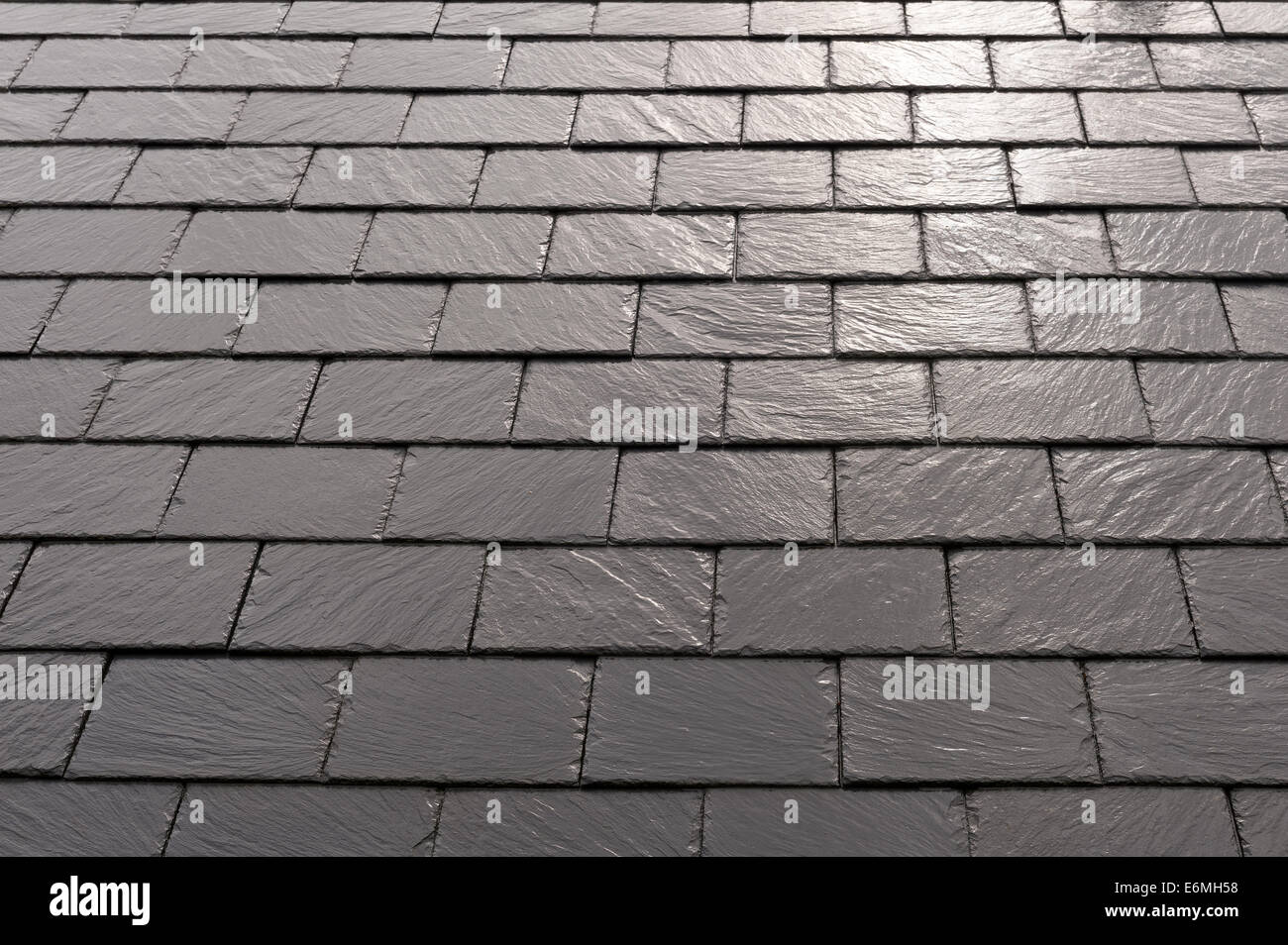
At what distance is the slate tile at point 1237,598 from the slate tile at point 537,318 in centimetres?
171

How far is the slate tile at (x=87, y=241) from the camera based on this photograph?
11.8 feet

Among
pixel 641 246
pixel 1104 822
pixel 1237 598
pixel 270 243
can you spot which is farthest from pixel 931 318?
pixel 270 243

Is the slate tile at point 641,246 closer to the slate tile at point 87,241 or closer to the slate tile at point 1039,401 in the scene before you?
the slate tile at point 1039,401

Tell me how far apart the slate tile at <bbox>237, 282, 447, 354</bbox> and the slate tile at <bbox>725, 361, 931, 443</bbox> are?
39.5 inches

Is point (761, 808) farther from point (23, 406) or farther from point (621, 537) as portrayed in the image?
point (23, 406)

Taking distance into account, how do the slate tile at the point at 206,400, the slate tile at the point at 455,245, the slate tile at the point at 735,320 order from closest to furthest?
the slate tile at the point at 206,400 < the slate tile at the point at 735,320 < the slate tile at the point at 455,245

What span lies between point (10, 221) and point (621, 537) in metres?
2.53

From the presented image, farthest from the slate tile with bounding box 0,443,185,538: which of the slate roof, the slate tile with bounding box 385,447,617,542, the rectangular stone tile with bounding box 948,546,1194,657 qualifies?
the rectangular stone tile with bounding box 948,546,1194,657

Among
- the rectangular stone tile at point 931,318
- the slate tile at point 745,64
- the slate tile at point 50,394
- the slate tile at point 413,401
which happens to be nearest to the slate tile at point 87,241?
the slate tile at point 50,394

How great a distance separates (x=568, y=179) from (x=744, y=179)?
61cm

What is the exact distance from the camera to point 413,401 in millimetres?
3209

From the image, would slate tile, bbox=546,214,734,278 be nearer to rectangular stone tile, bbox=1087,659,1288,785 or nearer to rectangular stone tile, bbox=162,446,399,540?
rectangular stone tile, bbox=162,446,399,540

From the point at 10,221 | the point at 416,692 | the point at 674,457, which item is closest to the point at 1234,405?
the point at 674,457

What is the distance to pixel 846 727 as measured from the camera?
2.59 m
